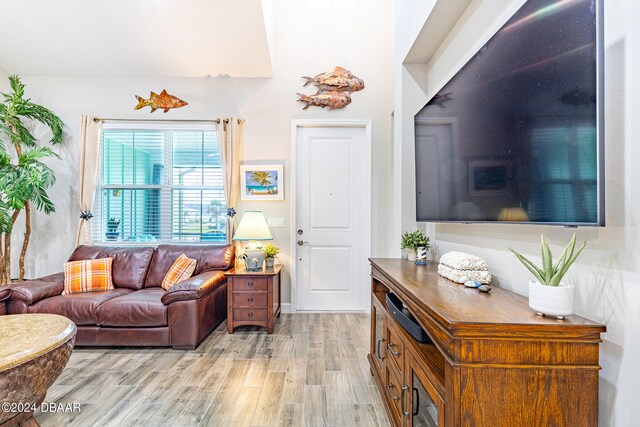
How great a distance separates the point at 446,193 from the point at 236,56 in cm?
290

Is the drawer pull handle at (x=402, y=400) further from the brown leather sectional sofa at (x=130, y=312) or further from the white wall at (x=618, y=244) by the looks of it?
the brown leather sectional sofa at (x=130, y=312)

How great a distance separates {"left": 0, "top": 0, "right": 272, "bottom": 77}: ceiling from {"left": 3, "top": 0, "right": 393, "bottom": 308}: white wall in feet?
0.51

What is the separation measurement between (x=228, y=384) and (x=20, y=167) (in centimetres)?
303

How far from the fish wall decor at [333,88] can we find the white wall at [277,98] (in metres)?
0.07

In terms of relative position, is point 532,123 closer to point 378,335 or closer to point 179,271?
point 378,335

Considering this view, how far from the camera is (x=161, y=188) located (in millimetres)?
3740

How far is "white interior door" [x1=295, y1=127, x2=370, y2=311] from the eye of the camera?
12.2ft

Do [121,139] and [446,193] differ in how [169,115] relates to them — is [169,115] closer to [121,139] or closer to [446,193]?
[121,139]

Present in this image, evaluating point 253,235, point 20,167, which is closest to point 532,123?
point 253,235

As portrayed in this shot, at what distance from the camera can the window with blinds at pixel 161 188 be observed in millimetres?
3738

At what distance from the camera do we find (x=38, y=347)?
1.37 metres

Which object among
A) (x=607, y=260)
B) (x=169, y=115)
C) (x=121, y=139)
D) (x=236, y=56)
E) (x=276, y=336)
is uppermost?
(x=236, y=56)

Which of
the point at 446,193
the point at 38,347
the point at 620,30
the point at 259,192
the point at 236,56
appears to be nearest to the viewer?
the point at 620,30

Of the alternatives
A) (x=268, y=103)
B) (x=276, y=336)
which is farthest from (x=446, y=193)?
(x=268, y=103)
